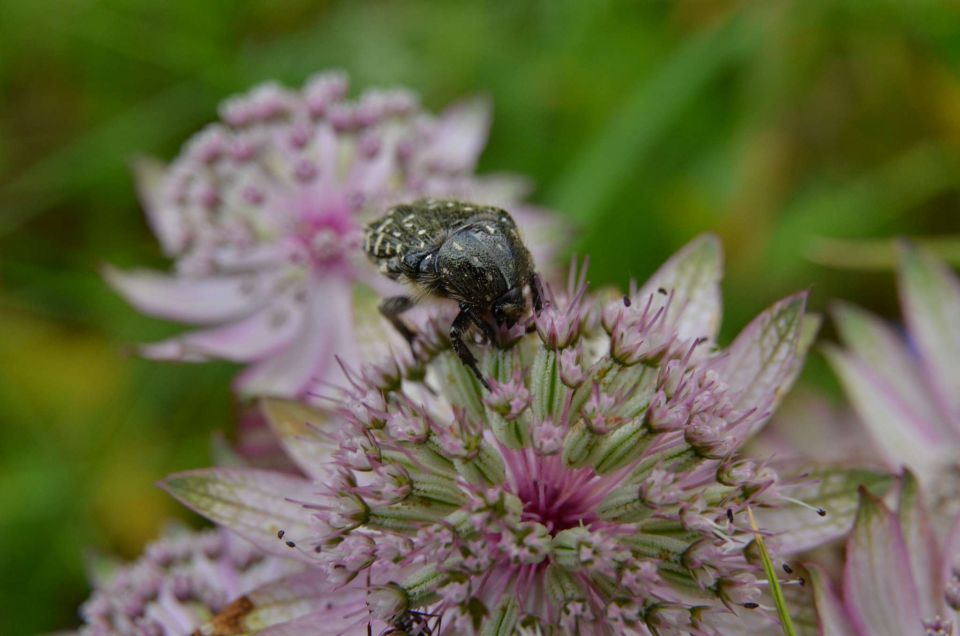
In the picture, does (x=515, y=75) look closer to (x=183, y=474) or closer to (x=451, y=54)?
(x=451, y=54)

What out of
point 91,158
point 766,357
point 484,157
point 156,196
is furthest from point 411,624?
point 91,158

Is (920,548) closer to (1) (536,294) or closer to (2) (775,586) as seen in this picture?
(2) (775,586)

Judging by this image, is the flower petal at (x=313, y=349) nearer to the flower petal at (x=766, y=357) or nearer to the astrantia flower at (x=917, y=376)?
the flower petal at (x=766, y=357)

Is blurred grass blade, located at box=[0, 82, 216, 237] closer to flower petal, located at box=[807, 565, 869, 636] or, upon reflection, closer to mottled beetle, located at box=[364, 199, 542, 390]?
mottled beetle, located at box=[364, 199, 542, 390]

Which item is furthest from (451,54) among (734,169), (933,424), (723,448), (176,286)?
(723,448)

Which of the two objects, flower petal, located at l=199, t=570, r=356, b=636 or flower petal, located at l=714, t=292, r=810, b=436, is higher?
flower petal, located at l=714, t=292, r=810, b=436

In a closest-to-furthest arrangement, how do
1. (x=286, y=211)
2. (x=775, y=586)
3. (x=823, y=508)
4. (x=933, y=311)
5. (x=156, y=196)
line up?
(x=775, y=586) → (x=823, y=508) → (x=933, y=311) → (x=286, y=211) → (x=156, y=196)

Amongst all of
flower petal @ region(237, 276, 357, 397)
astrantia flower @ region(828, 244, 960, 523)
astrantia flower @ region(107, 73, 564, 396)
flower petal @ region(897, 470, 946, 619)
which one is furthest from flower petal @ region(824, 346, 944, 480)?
flower petal @ region(237, 276, 357, 397)
